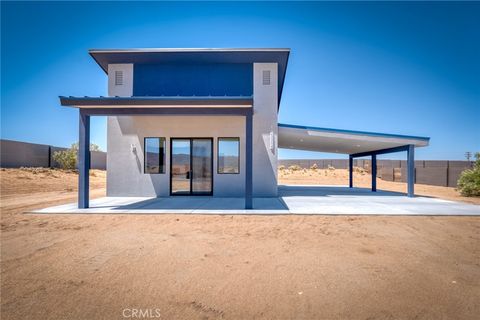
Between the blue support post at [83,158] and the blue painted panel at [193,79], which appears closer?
the blue support post at [83,158]

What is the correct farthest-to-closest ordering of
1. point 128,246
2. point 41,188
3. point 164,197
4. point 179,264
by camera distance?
point 41,188 < point 164,197 < point 128,246 < point 179,264

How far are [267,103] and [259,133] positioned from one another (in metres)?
1.52

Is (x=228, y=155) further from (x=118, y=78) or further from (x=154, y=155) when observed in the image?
(x=118, y=78)

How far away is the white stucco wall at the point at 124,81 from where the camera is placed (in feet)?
37.4

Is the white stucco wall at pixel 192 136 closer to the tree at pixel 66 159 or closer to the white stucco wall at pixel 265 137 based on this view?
the white stucco wall at pixel 265 137

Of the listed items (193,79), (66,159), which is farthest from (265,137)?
(66,159)

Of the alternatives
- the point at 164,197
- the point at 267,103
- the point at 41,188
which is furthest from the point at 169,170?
the point at 41,188

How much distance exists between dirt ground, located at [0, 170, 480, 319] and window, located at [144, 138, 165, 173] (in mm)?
5034

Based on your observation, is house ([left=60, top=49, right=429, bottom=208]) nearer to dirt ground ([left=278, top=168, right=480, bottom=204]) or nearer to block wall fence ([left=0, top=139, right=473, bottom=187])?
dirt ground ([left=278, top=168, right=480, bottom=204])

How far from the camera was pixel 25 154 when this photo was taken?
24359 millimetres

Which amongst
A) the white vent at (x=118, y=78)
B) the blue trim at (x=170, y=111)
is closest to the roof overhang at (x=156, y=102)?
the blue trim at (x=170, y=111)

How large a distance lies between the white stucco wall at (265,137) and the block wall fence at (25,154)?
25.6 meters

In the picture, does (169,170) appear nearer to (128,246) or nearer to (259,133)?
(259,133)

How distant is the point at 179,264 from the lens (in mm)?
3852
